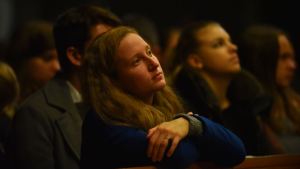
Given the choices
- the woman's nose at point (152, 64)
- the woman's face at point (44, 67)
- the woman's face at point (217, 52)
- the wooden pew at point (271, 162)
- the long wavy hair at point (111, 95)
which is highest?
the woman's nose at point (152, 64)

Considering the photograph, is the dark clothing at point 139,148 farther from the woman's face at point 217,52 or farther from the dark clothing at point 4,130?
the woman's face at point 217,52

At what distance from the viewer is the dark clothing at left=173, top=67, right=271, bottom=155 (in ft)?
9.15

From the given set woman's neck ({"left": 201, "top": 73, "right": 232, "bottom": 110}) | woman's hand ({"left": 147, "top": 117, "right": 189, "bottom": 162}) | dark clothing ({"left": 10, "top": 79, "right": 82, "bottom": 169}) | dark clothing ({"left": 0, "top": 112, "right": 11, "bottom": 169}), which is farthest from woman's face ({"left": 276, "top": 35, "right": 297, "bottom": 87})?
woman's hand ({"left": 147, "top": 117, "right": 189, "bottom": 162})

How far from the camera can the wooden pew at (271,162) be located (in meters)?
2.03

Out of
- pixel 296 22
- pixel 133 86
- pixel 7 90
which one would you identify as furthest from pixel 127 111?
pixel 296 22

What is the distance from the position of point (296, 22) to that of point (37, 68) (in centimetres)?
261

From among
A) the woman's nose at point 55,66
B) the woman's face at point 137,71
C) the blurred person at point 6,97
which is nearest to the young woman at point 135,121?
the woman's face at point 137,71

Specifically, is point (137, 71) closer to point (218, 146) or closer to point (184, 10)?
point (218, 146)

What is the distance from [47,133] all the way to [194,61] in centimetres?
98

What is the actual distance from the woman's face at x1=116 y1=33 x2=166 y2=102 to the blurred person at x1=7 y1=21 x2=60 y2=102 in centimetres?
126

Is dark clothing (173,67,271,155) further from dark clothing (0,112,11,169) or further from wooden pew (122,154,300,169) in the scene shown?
dark clothing (0,112,11,169)

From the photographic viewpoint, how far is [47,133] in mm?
2379

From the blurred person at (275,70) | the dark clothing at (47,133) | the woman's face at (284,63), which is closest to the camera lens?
the dark clothing at (47,133)

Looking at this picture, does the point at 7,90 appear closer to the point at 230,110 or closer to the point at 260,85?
the point at 230,110
